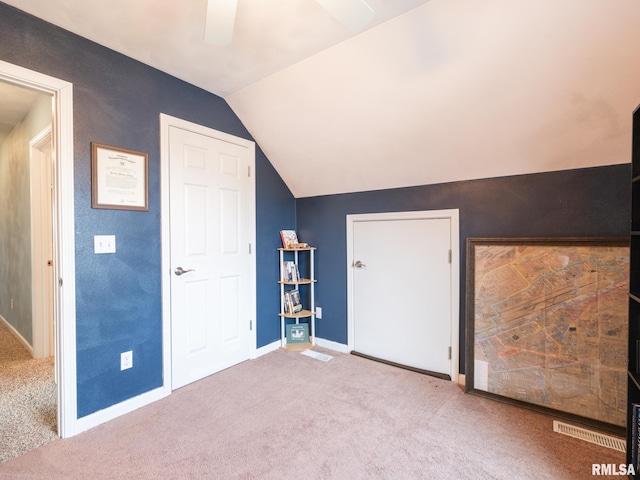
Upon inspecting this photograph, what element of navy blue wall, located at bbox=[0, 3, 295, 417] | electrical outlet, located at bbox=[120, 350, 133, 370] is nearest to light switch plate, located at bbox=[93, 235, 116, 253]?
navy blue wall, located at bbox=[0, 3, 295, 417]

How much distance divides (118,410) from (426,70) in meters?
3.00

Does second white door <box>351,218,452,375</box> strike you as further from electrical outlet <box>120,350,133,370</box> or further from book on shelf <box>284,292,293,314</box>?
electrical outlet <box>120,350,133,370</box>

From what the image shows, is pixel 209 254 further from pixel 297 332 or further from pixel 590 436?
pixel 590 436

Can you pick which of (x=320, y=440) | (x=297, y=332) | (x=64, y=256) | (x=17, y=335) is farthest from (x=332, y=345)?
(x=17, y=335)

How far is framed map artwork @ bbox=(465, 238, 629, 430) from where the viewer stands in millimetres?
1883

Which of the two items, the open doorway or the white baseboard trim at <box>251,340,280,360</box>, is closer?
the open doorway

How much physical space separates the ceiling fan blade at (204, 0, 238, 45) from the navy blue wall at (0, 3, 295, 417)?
3.74 ft

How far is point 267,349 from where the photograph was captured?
3.17 meters

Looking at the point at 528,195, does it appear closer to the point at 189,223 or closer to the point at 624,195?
the point at 624,195

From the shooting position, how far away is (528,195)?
2.19 m

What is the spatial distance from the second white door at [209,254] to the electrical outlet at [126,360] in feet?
0.99

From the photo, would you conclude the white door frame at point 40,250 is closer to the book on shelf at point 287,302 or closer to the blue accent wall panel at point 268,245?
the blue accent wall panel at point 268,245

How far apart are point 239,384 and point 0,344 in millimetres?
2993

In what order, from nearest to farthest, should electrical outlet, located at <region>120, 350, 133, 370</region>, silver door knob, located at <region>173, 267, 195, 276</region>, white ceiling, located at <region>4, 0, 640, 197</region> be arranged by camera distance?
white ceiling, located at <region>4, 0, 640, 197</region>, electrical outlet, located at <region>120, 350, 133, 370</region>, silver door knob, located at <region>173, 267, 195, 276</region>
